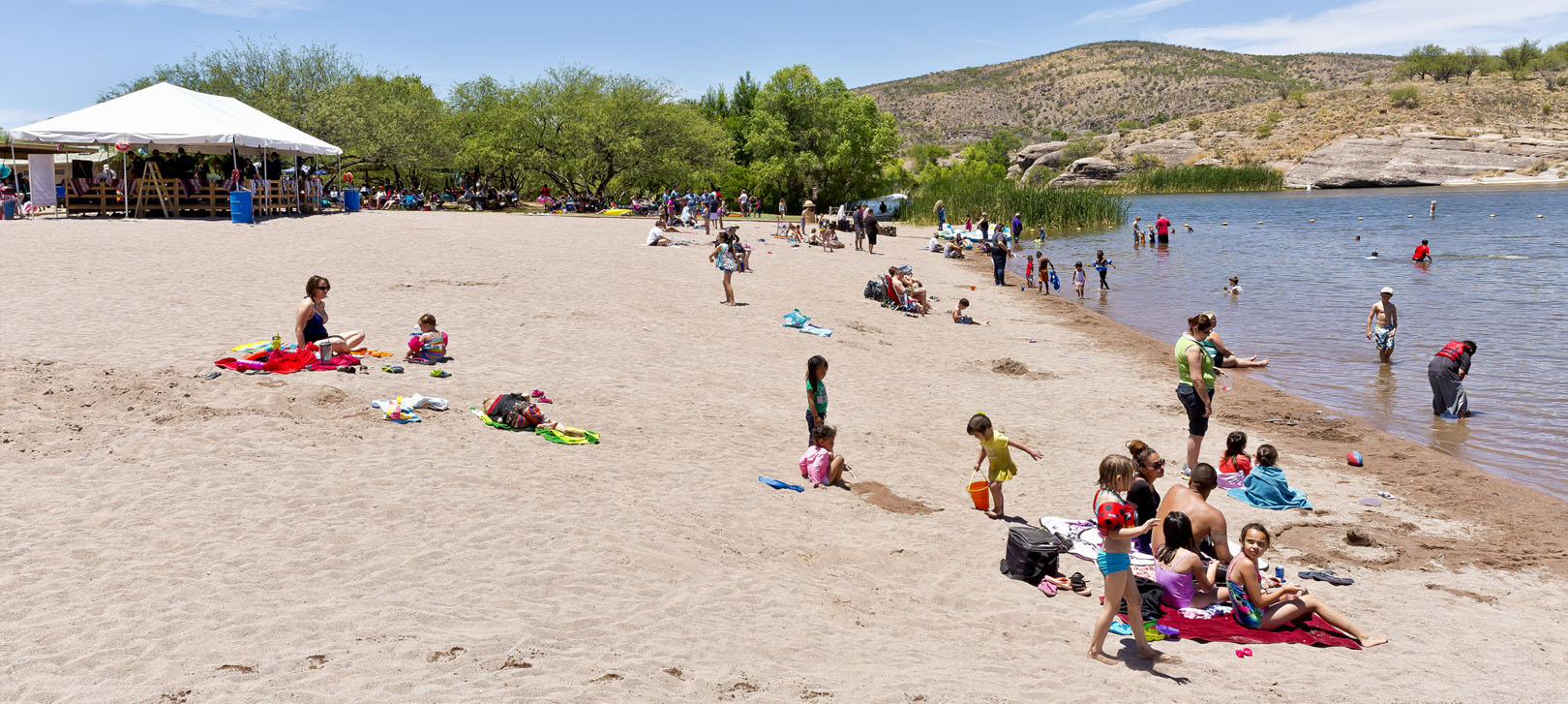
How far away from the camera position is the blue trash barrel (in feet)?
87.2

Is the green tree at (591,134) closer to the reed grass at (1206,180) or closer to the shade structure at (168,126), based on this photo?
the shade structure at (168,126)

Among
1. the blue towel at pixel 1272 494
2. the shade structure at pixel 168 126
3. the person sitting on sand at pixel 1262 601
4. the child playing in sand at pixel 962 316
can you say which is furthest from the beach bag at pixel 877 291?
the shade structure at pixel 168 126

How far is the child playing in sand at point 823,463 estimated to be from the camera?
8.84 m

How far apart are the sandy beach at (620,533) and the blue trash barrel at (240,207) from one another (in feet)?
42.0

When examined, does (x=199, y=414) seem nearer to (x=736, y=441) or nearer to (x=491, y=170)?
(x=736, y=441)

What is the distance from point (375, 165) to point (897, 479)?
43.3 m

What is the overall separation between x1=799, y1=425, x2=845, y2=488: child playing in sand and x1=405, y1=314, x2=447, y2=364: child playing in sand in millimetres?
5043

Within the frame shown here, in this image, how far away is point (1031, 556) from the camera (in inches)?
274

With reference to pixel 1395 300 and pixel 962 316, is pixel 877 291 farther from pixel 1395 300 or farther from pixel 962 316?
pixel 1395 300

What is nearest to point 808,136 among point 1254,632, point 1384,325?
point 1384,325

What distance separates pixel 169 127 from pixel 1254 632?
95.7 ft

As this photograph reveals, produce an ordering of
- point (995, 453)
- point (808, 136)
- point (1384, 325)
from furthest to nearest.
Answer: point (808, 136), point (1384, 325), point (995, 453)

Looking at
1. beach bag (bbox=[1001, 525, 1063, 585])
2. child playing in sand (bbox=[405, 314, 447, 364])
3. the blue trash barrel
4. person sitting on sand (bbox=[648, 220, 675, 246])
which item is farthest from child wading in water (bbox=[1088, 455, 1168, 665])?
the blue trash barrel

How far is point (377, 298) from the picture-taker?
1595cm
